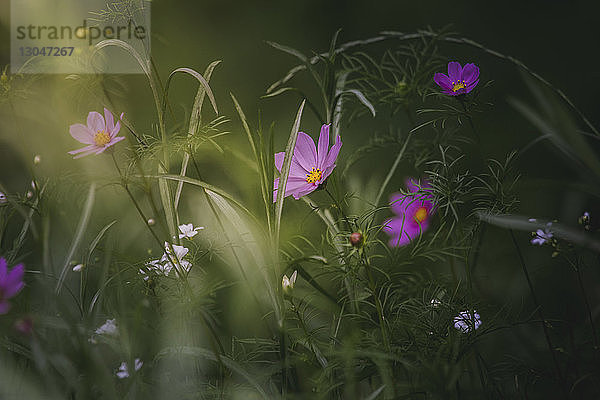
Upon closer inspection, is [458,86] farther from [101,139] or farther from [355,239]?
[101,139]

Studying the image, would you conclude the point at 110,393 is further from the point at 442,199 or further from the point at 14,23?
the point at 14,23

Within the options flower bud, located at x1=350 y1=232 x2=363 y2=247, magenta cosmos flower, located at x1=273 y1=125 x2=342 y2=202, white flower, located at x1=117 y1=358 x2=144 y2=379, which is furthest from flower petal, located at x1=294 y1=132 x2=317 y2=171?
white flower, located at x1=117 y1=358 x2=144 y2=379

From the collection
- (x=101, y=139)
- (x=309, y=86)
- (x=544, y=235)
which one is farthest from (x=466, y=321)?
(x=309, y=86)

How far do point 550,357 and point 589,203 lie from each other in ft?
1.50

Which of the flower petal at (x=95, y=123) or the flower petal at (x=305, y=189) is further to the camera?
the flower petal at (x=95, y=123)

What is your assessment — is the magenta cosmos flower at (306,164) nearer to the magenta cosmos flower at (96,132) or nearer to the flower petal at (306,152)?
the flower petal at (306,152)

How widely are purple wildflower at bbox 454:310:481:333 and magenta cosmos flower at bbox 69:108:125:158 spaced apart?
35 cm

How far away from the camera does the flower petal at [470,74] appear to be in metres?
0.52

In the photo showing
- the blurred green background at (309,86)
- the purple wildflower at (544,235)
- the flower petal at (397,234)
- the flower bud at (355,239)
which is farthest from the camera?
the blurred green background at (309,86)

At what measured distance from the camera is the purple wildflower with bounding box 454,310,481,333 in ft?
1.63

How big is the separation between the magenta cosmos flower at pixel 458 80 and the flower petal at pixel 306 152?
0.40 ft

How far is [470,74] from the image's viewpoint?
524 mm

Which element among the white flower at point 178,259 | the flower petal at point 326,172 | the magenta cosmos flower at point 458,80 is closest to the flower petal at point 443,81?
the magenta cosmos flower at point 458,80

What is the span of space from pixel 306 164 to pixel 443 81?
0.14 m
